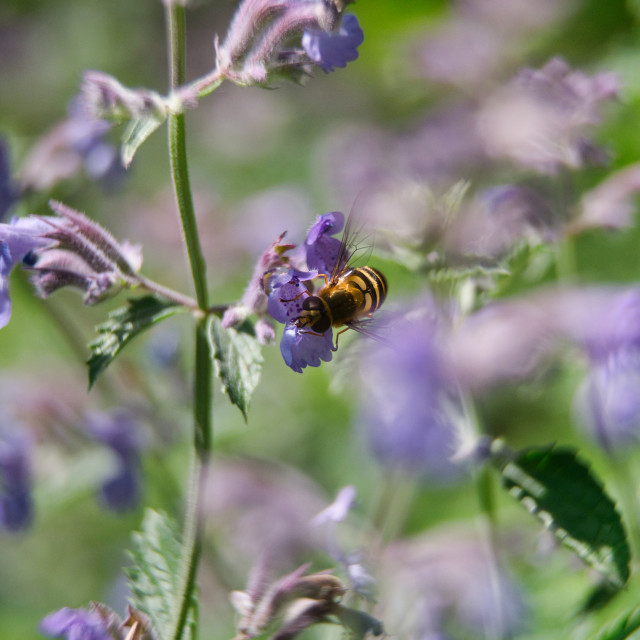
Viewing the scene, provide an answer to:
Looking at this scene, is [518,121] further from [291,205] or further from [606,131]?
[291,205]

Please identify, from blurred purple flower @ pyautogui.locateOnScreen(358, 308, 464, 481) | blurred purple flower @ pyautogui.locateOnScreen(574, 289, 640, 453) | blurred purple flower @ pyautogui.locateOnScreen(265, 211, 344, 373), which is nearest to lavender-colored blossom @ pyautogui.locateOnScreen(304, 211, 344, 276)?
blurred purple flower @ pyautogui.locateOnScreen(265, 211, 344, 373)

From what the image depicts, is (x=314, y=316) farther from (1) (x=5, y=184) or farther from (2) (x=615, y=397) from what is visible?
(1) (x=5, y=184)

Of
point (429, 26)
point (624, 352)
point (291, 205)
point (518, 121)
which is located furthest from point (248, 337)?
point (429, 26)

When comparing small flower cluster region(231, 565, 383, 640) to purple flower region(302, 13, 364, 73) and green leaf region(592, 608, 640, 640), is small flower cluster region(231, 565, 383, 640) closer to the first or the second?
green leaf region(592, 608, 640, 640)

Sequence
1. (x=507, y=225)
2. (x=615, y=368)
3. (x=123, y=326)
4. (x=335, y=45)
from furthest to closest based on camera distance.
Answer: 1. (x=507, y=225)
2. (x=615, y=368)
3. (x=123, y=326)
4. (x=335, y=45)

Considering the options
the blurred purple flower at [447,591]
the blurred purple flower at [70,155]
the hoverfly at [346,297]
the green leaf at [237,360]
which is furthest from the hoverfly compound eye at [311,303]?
the blurred purple flower at [70,155]

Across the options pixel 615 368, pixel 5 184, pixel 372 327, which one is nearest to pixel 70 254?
pixel 372 327
